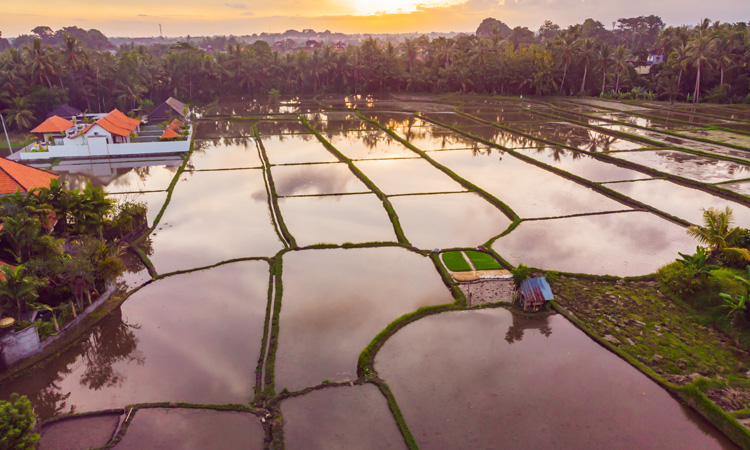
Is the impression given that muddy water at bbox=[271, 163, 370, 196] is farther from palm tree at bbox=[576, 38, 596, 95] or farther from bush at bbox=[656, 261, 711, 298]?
palm tree at bbox=[576, 38, 596, 95]

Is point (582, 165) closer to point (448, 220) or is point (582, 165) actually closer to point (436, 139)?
point (436, 139)

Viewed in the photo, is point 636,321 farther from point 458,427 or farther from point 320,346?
point 320,346

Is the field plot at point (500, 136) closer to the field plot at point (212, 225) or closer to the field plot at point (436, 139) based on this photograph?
the field plot at point (436, 139)

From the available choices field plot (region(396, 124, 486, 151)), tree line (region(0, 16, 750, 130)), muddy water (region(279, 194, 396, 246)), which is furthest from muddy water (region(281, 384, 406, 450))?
tree line (region(0, 16, 750, 130))

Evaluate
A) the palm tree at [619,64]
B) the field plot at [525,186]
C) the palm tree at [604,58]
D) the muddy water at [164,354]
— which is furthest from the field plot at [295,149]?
the palm tree at [619,64]

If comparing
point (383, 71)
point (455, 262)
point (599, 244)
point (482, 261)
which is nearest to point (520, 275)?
point (482, 261)

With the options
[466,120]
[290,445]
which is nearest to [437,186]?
[290,445]
